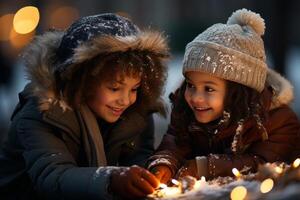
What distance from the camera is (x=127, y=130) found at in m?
4.21

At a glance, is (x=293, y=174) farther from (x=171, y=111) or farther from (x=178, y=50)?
(x=178, y=50)

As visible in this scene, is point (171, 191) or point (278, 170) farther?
point (171, 191)

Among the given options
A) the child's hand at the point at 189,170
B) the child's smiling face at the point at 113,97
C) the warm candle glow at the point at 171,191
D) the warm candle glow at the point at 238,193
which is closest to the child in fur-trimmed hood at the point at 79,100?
the child's smiling face at the point at 113,97

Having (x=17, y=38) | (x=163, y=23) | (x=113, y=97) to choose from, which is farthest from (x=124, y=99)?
(x=163, y=23)

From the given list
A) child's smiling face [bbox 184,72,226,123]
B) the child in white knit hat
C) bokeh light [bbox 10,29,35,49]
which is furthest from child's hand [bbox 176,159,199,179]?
bokeh light [bbox 10,29,35,49]

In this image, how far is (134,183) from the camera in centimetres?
325

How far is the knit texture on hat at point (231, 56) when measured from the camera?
12.9ft

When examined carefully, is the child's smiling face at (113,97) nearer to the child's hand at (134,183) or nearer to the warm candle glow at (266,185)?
the child's hand at (134,183)

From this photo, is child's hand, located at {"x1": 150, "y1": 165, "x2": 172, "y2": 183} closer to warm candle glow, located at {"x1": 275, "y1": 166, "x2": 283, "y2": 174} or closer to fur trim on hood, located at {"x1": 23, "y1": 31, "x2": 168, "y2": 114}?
fur trim on hood, located at {"x1": 23, "y1": 31, "x2": 168, "y2": 114}

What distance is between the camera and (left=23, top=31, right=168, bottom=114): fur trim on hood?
3.87 metres

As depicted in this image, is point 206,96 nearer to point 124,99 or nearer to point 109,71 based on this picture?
point 124,99

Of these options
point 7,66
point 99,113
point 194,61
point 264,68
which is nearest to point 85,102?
point 99,113

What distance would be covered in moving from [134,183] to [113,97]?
2.94ft

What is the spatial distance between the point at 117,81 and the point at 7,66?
633 centimetres
